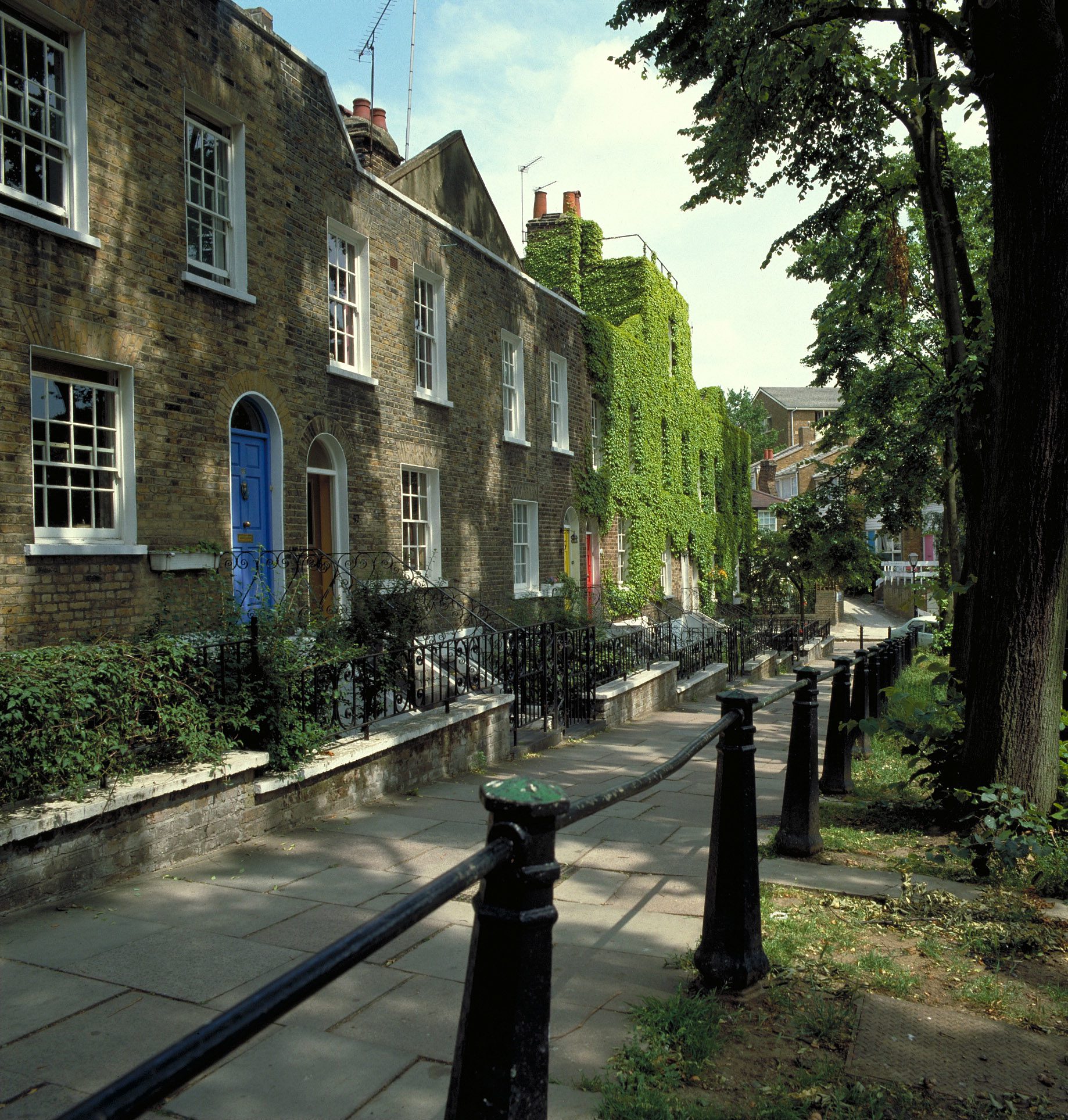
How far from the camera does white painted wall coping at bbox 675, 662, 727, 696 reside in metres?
18.1

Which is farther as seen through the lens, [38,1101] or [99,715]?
[99,715]

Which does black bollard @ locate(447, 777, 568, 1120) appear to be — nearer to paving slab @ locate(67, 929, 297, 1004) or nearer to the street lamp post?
paving slab @ locate(67, 929, 297, 1004)

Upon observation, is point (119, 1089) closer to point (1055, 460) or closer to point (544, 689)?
point (1055, 460)

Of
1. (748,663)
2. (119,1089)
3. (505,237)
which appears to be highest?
(505,237)

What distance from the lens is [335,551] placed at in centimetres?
1323

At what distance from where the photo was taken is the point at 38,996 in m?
3.81

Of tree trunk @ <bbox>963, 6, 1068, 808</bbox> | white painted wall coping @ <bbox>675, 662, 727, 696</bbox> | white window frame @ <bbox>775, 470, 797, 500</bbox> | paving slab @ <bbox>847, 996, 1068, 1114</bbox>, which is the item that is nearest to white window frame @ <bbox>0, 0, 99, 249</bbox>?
tree trunk @ <bbox>963, 6, 1068, 808</bbox>

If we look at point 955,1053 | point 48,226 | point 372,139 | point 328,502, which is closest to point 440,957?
point 955,1053

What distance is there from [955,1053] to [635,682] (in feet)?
38.1

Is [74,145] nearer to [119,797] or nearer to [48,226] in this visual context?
[48,226]

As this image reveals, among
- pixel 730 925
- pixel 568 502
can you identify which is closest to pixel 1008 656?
pixel 730 925

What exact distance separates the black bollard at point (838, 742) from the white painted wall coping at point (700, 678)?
9.70 metres

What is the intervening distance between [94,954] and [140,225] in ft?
26.5

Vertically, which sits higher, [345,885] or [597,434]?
[597,434]
